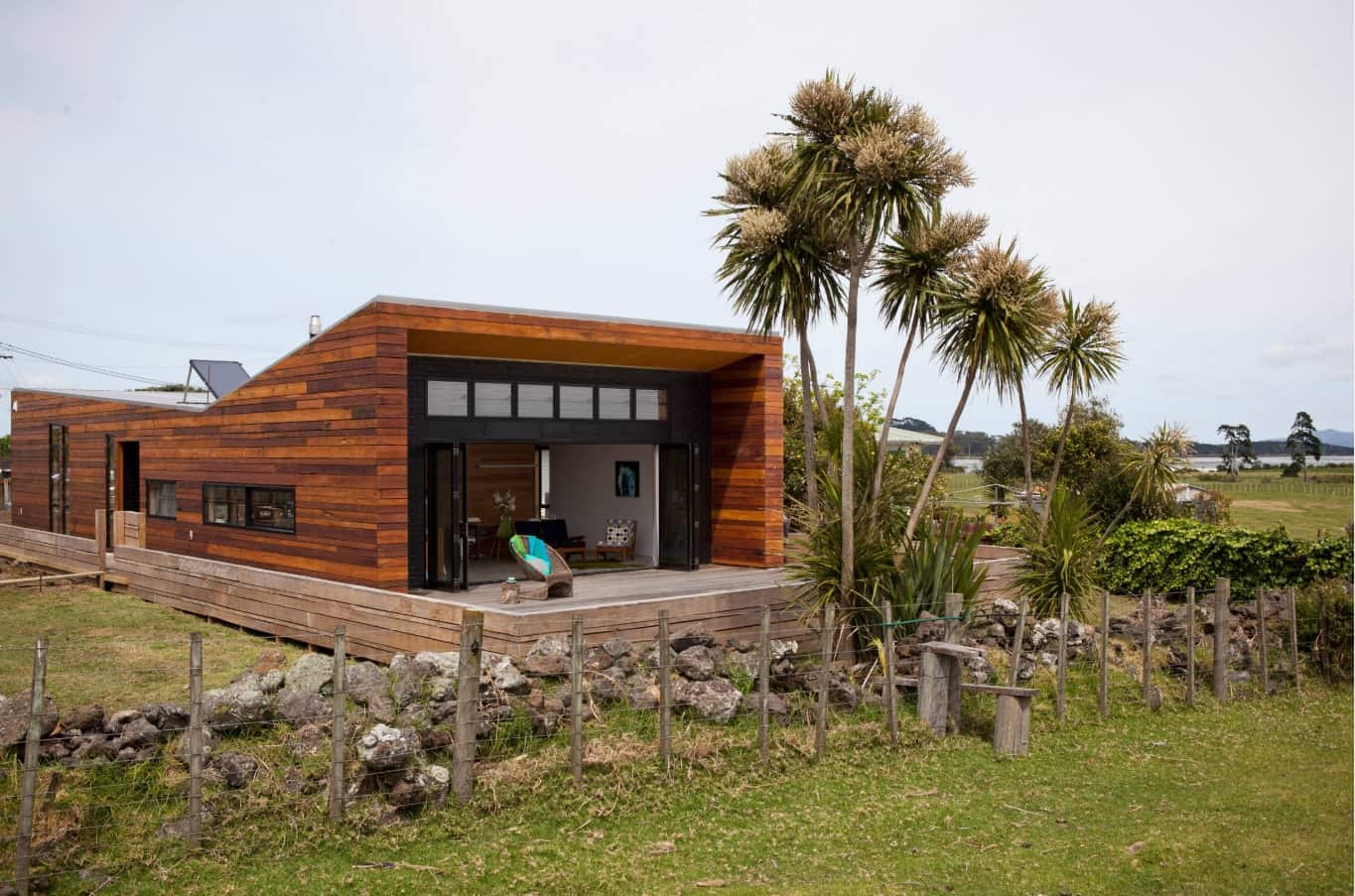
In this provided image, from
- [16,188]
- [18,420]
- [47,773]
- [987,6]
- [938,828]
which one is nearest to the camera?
[47,773]

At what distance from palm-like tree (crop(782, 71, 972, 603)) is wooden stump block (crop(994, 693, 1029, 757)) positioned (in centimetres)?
220

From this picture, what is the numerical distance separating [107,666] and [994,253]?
9967 millimetres

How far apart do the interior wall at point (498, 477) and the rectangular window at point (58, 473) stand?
8966 mm

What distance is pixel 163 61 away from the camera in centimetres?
1470

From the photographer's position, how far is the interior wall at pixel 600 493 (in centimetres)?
1539

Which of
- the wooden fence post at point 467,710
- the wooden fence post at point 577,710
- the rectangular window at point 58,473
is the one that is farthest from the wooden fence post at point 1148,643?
the rectangular window at point 58,473

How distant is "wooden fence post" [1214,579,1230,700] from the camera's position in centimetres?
956

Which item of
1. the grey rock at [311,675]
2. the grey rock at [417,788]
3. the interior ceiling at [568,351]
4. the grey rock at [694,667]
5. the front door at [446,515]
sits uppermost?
the interior ceiling at [568,351]

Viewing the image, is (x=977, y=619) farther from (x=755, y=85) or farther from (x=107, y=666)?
(x=107, y=666)

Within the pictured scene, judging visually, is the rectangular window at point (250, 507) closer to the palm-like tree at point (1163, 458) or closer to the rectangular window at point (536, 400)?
the rectangular window at point (536, 400)

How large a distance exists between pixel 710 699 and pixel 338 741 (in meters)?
2.79

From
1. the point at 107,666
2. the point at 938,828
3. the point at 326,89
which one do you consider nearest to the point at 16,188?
the point at 326,89

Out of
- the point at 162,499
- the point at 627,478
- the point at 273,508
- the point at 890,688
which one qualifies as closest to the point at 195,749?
the point at 890,688

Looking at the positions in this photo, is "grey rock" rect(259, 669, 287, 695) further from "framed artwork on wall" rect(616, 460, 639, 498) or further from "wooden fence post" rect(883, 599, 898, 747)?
"framed artwork on wall" rect(616, 460, 639, 498)
